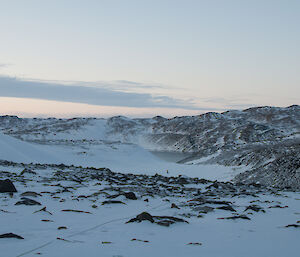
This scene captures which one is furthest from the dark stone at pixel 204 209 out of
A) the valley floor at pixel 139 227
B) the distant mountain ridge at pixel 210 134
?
A: the distant mountain ridge at pixel 210 134

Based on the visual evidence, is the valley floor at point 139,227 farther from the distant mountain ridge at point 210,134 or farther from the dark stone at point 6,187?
the distant mountain ridge at point 210,134

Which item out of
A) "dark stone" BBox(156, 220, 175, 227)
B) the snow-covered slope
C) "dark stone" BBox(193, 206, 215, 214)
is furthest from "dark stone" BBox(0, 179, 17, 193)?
the snow-covered slope

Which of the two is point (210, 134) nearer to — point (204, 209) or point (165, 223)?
point (204, 209)

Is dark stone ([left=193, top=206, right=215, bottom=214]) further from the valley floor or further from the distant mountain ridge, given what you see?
the distant mountain ridge

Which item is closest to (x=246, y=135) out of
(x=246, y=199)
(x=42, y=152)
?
(x=42, y=152)

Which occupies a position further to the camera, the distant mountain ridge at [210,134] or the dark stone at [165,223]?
the distant mountain ridge at [210,134]

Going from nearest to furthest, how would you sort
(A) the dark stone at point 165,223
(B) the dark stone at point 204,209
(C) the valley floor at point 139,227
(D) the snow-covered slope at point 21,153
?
(C) the valley floor at point 139,227, (A) the dark stone at point 165,223, (B) the dark stone at point 204,209, (D) the snow-covered slope at point 21,153

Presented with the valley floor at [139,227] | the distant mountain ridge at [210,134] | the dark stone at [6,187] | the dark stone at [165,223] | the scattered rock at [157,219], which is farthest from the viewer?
the distant mountain ridge at [210,134]

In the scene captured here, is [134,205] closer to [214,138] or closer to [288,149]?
[288,149]

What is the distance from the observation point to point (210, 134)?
3654 inches

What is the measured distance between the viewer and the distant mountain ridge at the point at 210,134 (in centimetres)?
3533

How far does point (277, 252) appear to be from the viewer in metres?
6.37

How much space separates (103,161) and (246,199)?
34.7 meters

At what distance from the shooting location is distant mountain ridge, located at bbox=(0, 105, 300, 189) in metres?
35.3
